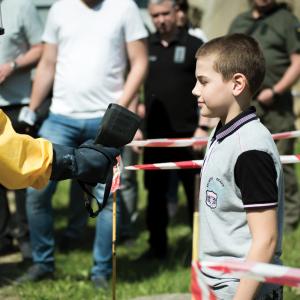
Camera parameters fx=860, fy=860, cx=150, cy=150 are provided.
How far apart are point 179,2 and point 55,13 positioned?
4.11 feet

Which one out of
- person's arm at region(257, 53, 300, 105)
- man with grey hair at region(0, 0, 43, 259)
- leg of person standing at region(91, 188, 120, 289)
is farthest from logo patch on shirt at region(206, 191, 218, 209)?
person's arm at region(257, 53, 300, 105)

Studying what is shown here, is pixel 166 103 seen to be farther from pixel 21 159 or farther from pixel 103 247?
pixel 21 159

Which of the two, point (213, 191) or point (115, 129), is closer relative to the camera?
point (213, 191)

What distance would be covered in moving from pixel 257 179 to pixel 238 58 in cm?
50

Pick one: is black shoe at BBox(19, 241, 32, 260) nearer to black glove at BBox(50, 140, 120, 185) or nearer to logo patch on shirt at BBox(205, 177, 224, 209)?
black glove at BBox(50, 140, 120, 185)

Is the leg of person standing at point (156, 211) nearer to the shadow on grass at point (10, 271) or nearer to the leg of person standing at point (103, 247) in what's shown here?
→ the leg of person standing at point (103, 247)

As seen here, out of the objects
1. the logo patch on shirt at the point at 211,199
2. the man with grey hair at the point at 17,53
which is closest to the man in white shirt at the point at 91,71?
the man with grey hair at the point at 17,53

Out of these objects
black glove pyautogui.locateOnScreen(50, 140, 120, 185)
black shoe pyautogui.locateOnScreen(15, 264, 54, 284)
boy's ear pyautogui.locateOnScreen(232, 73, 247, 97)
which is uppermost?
boy's ear pyautogui.locateOnScreen(232, 73, 247, 97)

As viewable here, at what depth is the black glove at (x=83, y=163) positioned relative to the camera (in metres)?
3.31

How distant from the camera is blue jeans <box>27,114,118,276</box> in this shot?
5480 millimetres

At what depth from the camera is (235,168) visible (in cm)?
308

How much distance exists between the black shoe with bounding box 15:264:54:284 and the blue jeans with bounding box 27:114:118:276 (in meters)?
0.03

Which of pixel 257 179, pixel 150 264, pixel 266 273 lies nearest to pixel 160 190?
pixel 150 264

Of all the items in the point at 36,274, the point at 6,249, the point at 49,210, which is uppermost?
the point at 49,210
